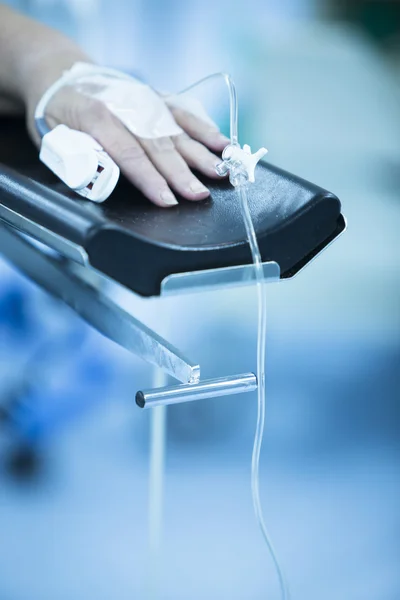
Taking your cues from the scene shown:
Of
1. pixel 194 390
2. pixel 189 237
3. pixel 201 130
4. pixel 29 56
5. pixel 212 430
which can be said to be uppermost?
pixel 29 56

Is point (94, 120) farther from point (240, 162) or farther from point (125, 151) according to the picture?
point (240, 162)

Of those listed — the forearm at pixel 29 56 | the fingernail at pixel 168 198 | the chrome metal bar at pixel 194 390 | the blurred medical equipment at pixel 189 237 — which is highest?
the forearm at pixel 29 56

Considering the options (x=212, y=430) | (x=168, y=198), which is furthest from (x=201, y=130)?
(x=212, y=430)

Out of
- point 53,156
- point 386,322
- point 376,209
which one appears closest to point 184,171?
point 53,156

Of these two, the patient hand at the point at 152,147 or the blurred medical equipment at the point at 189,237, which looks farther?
the patient hand at the point at 152,147

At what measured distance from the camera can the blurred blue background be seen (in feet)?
4.14

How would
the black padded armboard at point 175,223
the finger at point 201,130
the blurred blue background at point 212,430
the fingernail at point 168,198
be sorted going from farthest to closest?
the blurred blue background at point 212,430 < the finger at point 201,130 < the fingernail at point 168,198 < the black padded armboard at point 175,223

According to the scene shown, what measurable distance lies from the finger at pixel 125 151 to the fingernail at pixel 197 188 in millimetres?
26

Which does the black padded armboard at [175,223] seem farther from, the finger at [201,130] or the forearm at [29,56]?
the forearm at [29,56]

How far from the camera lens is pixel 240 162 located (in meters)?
0.76

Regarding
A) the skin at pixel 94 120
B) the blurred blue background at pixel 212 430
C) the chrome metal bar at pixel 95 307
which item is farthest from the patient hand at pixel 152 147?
the blurred blue background at pixel 212 430

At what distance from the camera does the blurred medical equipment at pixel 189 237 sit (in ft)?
2.08

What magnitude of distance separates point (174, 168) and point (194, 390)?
24 cm

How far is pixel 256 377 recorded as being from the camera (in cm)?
70
